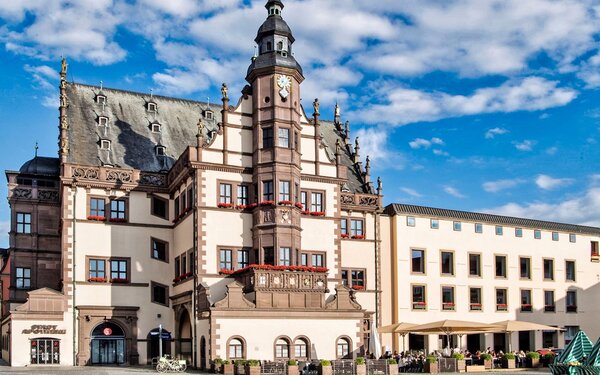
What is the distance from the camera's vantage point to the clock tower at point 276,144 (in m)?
53.6

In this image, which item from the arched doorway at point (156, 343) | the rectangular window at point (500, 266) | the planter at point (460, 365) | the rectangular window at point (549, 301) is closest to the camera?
the planter at point (460, 365)

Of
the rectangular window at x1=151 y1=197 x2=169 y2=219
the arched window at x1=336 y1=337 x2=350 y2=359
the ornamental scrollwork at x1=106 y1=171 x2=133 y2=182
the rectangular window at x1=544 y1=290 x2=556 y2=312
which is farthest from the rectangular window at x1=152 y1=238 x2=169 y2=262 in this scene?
the rectangular window at x1=544 y1=290 x2=556 y2=312

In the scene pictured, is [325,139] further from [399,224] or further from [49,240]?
[49,240]

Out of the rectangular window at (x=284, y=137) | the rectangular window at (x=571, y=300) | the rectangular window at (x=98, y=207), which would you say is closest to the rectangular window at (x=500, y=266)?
the rectangular window at (x=571, y=300)

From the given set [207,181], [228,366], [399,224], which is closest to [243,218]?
[207,181]

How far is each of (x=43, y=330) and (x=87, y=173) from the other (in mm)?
10835

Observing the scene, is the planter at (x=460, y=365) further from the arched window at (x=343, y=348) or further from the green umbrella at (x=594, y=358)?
the green umbrella at (x=594, y=358)

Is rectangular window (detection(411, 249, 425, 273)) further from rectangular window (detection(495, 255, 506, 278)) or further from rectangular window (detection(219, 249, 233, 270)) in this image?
rectangular window (detection(219, 249, 233, 270))

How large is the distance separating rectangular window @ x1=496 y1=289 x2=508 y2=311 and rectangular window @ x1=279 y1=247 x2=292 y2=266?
2286 centimetres

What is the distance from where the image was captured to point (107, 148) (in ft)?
199

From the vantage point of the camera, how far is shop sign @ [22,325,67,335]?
5331cm

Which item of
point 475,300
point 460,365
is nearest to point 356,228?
point 475,300

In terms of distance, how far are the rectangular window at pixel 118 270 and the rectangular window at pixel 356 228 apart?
56.0ft

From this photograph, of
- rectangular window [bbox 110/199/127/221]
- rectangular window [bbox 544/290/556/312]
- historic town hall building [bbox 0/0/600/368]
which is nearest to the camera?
historic town hall building [bbox 0/0/600/368]
